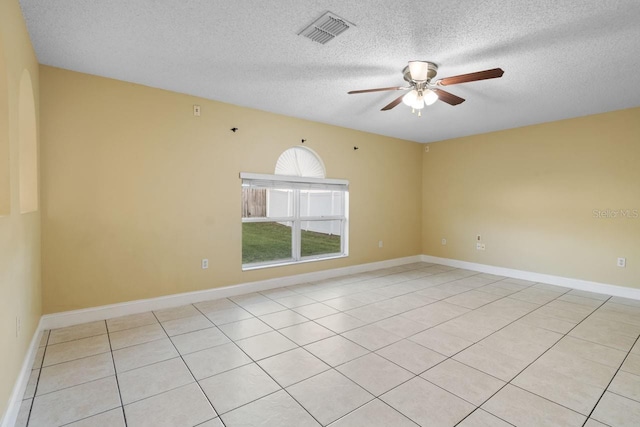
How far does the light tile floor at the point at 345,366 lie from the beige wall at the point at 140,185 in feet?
1.57

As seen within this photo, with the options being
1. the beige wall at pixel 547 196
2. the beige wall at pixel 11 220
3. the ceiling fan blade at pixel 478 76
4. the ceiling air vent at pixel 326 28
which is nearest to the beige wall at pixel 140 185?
the beige wall at pixel 11 220

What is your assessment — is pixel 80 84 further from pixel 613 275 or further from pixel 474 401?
pixel 613 275

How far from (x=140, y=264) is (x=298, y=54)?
112 inches

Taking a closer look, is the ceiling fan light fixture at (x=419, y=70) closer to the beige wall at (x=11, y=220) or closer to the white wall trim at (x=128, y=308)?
the beige wall at (x=11, y=220)

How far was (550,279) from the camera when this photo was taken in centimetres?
491

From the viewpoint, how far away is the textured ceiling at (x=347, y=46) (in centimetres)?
210

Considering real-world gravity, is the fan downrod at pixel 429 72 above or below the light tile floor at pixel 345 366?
above

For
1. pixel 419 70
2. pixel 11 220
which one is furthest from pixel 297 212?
pixel 11 220

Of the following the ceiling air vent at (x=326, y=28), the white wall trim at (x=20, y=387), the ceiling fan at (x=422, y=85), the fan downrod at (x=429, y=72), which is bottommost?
the white wall trim at (x=20, y=387)

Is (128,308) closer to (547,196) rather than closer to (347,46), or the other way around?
(347,46)

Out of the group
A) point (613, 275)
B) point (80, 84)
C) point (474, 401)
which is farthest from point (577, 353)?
point (80, 84)

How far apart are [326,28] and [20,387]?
3257mm

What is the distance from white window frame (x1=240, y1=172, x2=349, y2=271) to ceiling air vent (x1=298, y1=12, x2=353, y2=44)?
222cm

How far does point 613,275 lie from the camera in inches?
171
